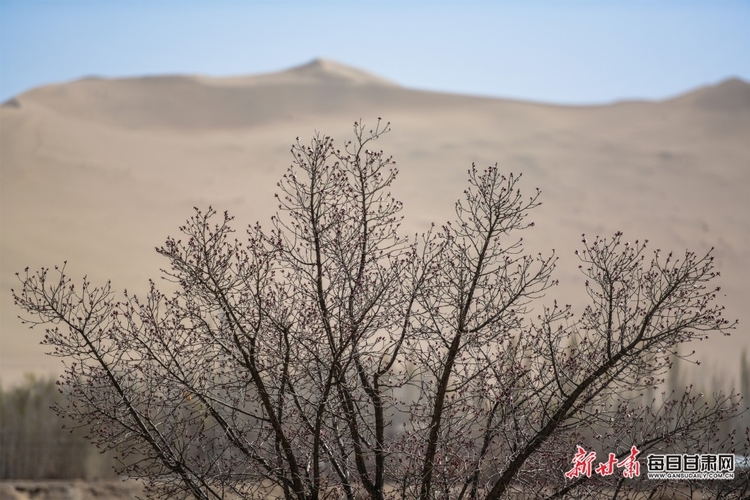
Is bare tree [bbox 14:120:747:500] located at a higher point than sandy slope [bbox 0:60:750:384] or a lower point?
lower

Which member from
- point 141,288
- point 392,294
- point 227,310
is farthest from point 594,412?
point 141,288

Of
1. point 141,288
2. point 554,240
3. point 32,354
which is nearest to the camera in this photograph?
point 32,354

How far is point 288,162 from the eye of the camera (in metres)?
55.8

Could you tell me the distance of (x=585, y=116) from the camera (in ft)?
230

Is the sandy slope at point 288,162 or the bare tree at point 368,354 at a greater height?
the sandy slope at point 288,162

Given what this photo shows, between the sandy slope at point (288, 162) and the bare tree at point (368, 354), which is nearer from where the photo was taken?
the bare tree at point (368, 354)

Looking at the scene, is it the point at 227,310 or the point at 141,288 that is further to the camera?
the point at 141,288

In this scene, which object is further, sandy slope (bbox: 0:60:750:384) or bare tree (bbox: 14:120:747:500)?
sandy slope (bbox: 0:60:750:384)

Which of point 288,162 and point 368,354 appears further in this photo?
point 288,162

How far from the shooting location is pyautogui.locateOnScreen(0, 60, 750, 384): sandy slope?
4388cm

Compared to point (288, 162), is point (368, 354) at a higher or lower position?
lower

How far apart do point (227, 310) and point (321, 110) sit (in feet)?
219

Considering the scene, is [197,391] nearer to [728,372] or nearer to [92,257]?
[728,372]

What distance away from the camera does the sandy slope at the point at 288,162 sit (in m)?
43.9
